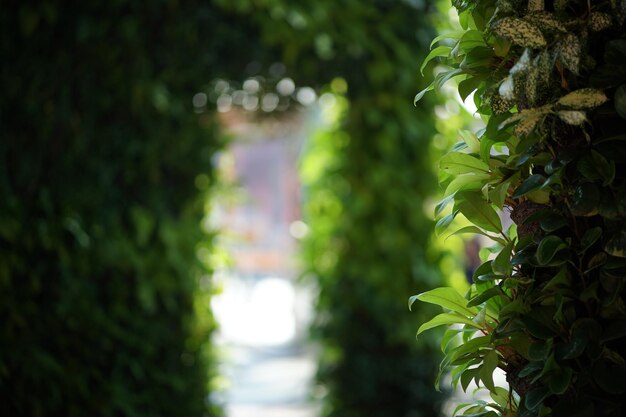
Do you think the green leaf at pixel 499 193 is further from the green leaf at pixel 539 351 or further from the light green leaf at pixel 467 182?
the green leaf at pixel 539 351

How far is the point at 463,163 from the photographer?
954 mm

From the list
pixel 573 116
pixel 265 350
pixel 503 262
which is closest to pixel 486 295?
pixel 503 262

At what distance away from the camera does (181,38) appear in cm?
247

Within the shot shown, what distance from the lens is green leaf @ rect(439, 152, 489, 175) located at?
3.11ft

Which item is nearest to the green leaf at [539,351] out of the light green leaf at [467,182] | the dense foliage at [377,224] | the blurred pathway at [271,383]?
the light green leaf at [467,182]

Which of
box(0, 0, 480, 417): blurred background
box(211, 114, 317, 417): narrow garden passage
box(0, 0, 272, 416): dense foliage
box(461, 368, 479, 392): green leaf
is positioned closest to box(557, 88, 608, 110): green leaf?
box(461, 368, 479, 392): green leaf

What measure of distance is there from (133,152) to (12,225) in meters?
0.45

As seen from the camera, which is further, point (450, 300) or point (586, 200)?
point (450, 300)

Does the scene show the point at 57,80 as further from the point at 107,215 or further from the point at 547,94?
the point at 547,94

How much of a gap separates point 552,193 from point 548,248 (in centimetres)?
8

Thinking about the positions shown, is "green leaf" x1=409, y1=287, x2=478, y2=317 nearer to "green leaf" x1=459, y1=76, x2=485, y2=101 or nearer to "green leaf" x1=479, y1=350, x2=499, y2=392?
"green leaf" x1=479, y1=350, x2=499, y2=392

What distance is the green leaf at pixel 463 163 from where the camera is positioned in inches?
37.3

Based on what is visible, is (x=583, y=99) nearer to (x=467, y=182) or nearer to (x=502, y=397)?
(x=467, y=182)

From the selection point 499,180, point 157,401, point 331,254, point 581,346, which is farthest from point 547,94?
point 331,254
